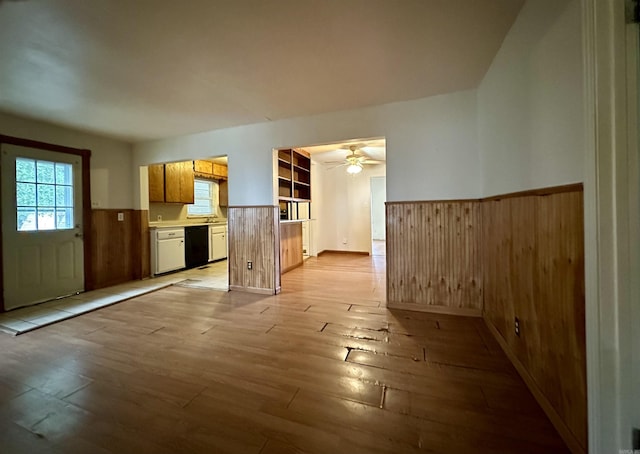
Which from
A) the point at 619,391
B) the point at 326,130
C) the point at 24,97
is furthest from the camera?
the point at 326,130

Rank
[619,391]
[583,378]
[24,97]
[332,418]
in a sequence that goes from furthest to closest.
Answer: [24,97], [332,418], [583,378], [619,391]

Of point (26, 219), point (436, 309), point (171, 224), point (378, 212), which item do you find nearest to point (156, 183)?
point (171, 224)

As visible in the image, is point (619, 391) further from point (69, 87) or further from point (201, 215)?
point (201, 215)

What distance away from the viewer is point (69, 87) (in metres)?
2.40

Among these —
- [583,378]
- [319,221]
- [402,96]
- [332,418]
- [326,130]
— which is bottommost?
[332,418]

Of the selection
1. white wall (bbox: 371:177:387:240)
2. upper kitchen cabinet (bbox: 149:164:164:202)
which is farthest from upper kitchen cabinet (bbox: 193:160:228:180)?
white wall (bbox: 371:177:387:240)

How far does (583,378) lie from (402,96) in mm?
2659

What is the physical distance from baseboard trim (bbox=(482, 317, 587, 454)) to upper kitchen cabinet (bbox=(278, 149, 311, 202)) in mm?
3616

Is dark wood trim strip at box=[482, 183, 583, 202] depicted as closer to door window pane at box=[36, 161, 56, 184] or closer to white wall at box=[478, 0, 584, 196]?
white wall at box=[478, 0, 584, 196]

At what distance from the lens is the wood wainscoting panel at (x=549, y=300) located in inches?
43.3

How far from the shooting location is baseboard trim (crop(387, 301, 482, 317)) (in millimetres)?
2605

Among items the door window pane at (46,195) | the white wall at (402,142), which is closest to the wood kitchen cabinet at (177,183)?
the door window pane at (46,195)

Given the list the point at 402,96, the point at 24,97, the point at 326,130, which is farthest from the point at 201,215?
the point at 402,96

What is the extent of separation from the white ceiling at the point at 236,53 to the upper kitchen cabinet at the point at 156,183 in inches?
71.2
